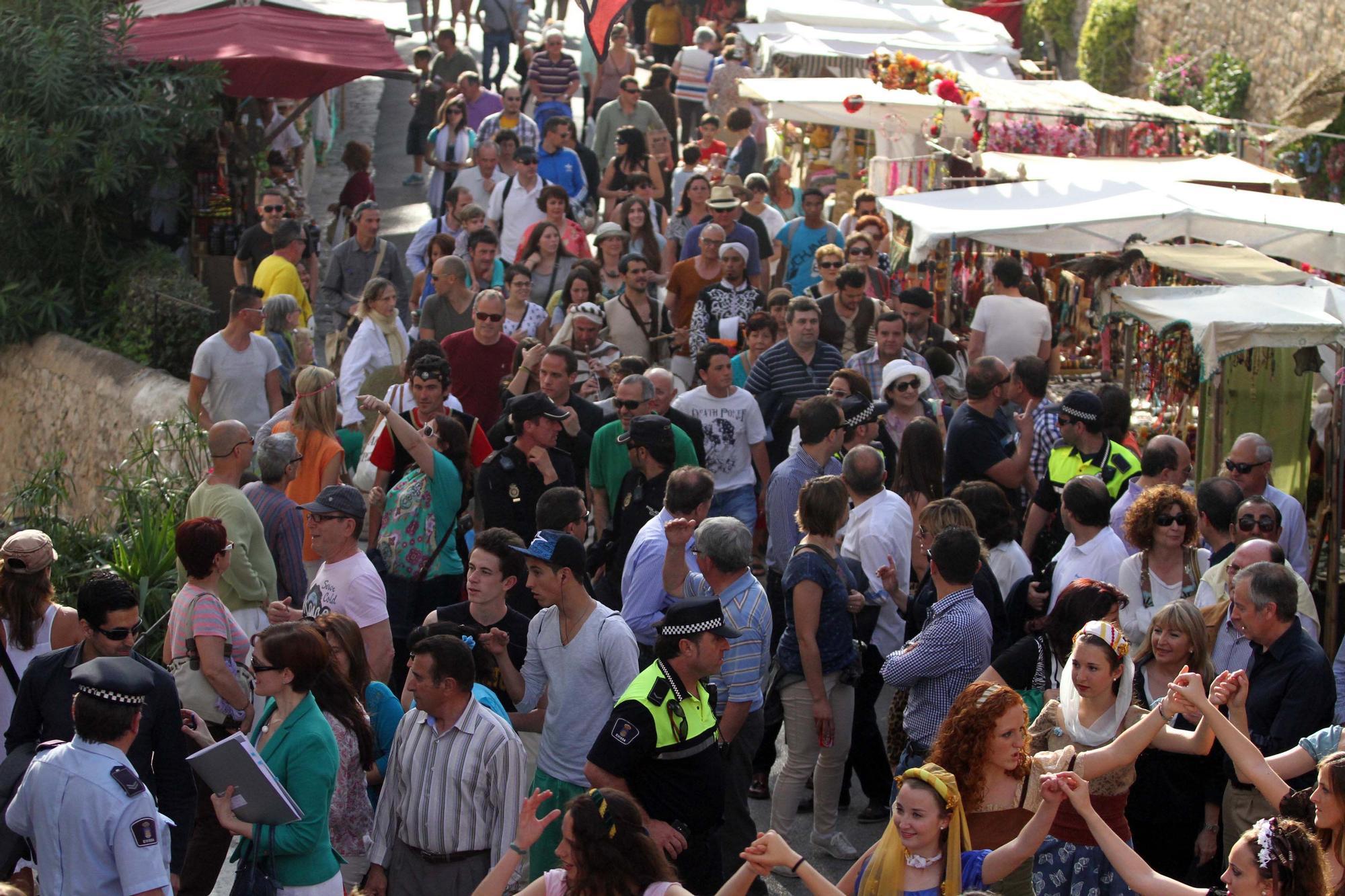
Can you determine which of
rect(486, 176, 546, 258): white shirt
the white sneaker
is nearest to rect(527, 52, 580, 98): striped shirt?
rect(486, 176, 546, 258): white shirt

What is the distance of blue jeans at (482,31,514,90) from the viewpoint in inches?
821

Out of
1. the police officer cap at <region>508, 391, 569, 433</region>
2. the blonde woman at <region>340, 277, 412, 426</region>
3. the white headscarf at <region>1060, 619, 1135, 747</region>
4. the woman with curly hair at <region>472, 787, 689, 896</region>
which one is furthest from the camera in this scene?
the blonde woman at <region>340, 277, 412, 426</region>

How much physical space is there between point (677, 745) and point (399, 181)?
15.8 m

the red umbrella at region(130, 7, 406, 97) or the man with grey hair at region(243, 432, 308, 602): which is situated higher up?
the red umbrella at region(130, 7, 406, 97)

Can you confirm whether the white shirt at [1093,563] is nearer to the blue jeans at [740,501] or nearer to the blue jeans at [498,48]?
the blue jeans at [740,501]

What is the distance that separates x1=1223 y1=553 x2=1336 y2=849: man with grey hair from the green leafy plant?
79.4 ft

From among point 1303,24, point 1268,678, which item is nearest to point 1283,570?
point 1268,678

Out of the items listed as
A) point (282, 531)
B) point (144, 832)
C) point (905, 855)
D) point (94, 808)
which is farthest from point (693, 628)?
point (282, 531)

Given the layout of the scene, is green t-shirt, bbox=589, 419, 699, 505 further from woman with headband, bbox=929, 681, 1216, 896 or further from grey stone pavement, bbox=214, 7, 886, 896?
woman with headband, bbox=929, 681, 1216, 896

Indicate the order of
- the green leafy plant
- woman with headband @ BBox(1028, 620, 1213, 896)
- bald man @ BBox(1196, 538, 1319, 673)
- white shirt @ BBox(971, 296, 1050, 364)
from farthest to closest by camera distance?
the green leafy plant
white shirt @ BBox(971, 296, 1050, 364)
bald man @ BBox(1196, 538, 1319, 673)
woman with headband @ BBox(1028, 620, 1213, 896)

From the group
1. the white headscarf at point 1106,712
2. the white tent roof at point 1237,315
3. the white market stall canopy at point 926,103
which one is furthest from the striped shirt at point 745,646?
the white market stall canopy at point 926,103

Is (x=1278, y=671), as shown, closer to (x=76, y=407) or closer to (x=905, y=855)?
(x=905, y=855)

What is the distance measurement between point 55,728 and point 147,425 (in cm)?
674

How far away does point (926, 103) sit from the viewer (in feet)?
51.6
